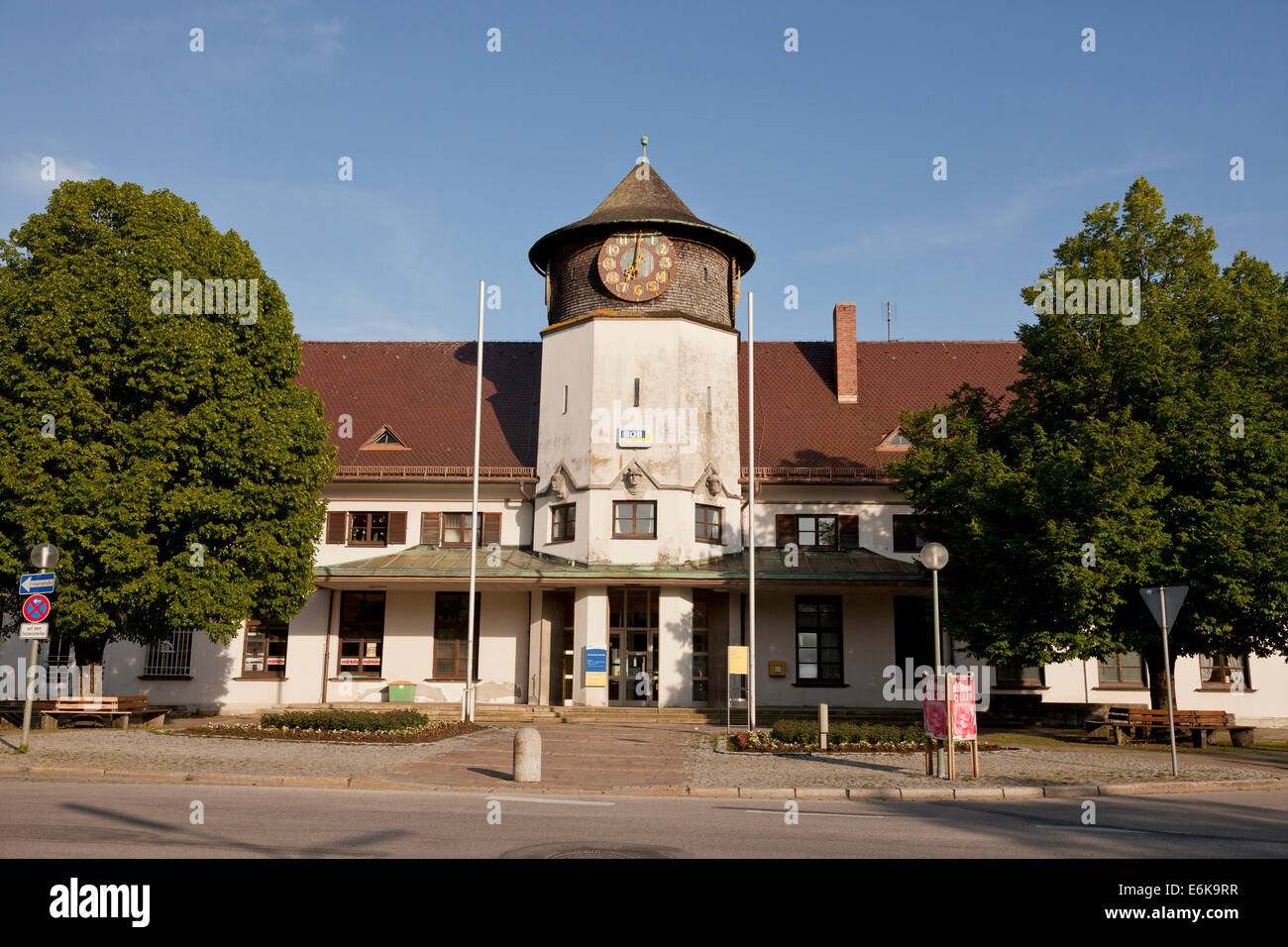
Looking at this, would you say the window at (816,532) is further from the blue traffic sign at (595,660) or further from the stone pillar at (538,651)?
the stone pillar at (538,651)

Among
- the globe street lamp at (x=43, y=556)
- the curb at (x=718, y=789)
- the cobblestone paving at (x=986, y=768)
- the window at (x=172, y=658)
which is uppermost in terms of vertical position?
the globe street lamp at (x=43, y=556)

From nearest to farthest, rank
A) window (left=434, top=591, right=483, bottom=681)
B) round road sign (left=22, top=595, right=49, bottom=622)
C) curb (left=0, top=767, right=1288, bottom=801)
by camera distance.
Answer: curb (left=0, top=767, right=1288, bottom=801)
round road sign (left=22, top=595, right=49, bottom=622)
window (left=434, top=591, right=483, bottom=681)

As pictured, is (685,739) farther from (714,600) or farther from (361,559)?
(361,559)

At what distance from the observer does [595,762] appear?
17.3 metres

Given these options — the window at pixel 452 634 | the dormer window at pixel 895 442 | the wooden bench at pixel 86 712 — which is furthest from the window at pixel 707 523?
the wooden bench at pixel 86 712

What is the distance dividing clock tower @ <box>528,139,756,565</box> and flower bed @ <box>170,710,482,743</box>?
9.15 metres

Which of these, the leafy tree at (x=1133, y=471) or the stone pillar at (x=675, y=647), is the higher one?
the leafy tree at (x=1133, y=471)

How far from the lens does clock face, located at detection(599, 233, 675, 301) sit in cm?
3080

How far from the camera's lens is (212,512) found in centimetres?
2223

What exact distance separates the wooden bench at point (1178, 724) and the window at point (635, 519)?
13267 millimetres

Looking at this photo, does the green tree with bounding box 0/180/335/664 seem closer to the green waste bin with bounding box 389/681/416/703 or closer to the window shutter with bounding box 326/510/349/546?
the green waste bin with bounding box 389/681/416/703

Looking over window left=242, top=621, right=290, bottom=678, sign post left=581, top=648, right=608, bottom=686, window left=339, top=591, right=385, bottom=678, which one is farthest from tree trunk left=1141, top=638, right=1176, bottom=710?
window left=242, top=621, right=290, bottom=678

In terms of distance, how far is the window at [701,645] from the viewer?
29.6m
